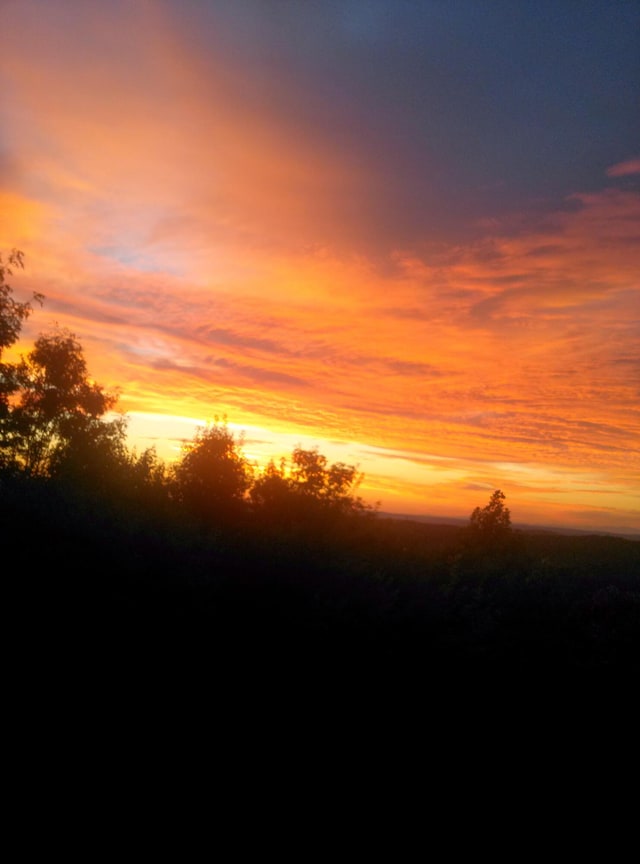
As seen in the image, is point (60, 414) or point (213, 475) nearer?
point (213, 475)

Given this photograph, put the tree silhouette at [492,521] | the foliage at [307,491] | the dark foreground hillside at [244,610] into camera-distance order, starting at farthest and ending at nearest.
Answer: the tree silhouette at [492,521] < the foliage at [307,491] < the dark foreground hillside at [244,610]

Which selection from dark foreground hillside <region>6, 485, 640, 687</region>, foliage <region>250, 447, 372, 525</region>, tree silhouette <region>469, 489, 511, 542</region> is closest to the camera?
dark foreground hillside <region>6, 485, 640, 687</region>

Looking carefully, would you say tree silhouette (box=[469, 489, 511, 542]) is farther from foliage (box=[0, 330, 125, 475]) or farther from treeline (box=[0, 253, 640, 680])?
foliage (box=[0, 330, 125, 475])

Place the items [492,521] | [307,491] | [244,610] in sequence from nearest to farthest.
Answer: [244,610], [307,491], [492,521]

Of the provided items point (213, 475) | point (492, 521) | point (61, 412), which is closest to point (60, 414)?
point (61, 412)

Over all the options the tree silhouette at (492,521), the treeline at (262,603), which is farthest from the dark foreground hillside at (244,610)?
the tree silhouette at (492,521)

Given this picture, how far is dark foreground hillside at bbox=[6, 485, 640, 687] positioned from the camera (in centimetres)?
717

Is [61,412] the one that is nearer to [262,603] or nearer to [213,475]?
[213,475]

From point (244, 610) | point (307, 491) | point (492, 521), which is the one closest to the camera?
point (244, 610)

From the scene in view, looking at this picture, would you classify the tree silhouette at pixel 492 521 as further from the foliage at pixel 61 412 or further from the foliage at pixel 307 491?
the foliage at pixel 61 412

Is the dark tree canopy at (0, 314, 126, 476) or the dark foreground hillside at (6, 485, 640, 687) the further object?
the dark tree canopy at (0, 314, 126, 476)

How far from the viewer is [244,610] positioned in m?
8.70

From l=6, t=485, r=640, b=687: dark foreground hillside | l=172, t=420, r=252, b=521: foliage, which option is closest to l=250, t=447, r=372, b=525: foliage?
l=172, t=420, r=252, b=521: foliage

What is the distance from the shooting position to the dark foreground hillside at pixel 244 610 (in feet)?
23.5
